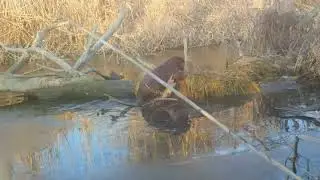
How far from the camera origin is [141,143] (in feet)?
26.5

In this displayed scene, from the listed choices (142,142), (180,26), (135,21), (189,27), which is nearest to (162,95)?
(142,142)

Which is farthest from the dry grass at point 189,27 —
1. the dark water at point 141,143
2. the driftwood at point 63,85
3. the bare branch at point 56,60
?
the bare branch at point 56,60

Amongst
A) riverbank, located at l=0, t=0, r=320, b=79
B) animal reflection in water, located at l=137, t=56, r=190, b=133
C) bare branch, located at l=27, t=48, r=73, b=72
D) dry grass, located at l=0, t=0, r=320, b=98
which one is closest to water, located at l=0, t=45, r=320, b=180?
animal reflection in water, located at l=137, t=56, r=190, b=133

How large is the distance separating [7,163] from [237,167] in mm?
2918

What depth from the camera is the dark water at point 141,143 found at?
6895 mm

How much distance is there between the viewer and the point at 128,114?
9.95 m

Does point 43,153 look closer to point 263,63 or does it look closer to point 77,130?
point 77,130

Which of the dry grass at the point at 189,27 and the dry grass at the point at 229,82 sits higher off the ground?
the dry grass at the point at 189,27

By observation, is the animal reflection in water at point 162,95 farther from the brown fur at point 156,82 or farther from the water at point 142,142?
the water at point 142,142

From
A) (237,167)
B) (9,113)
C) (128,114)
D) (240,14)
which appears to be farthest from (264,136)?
(240,14)

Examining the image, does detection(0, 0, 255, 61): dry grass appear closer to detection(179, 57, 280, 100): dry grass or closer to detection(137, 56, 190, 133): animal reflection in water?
detection(179, 57, 280, 100): dry grass

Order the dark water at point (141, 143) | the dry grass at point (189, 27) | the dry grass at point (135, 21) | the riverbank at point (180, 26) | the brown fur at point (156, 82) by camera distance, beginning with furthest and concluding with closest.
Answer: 1. the dry grass at point (135, 21)
2. the riverbank at point (180, 26)
3. the dry grass at point (189, 27)
4. the brown fur at point (156, 82)
5. the dark water at point (141, 143)

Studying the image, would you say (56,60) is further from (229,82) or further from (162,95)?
(229,82)

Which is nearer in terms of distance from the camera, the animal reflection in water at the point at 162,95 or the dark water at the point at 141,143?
the dark water at the point at 141,143
